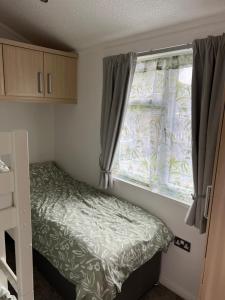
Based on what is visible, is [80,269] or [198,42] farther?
[198,42]

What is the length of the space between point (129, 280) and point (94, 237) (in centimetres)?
42

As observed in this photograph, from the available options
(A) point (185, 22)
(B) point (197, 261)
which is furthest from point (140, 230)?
(A) point (185, 22)

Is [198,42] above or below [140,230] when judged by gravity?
above

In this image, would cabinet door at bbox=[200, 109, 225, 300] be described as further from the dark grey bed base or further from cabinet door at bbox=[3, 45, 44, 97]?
cabinet door at bbox=[3, 45, 44, 97]

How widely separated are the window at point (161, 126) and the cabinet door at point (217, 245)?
2.09 ft

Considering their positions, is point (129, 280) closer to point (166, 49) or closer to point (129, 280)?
point (129, 280)

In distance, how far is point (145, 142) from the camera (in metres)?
2.24

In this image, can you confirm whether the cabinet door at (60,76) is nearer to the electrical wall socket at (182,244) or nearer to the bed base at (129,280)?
the bed base at (129,280)

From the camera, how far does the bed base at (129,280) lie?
5.67 ft

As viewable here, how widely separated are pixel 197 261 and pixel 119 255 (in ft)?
2.44

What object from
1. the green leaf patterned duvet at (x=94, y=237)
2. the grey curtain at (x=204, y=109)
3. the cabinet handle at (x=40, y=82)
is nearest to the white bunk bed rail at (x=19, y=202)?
the green leaf patterned duvet at (x=94, y=237)

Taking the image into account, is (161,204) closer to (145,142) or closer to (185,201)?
(185,201)

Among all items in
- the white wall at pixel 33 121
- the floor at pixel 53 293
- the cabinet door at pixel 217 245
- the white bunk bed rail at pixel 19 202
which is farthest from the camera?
the white wall at pixel 33 121

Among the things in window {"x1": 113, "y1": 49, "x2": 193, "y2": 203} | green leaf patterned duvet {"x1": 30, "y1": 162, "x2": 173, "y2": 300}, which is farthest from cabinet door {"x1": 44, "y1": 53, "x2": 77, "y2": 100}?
green leaf patterned duvet {"x1": 30, "y1": 162, "x2": 173, "y2": 300}
